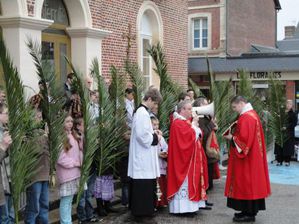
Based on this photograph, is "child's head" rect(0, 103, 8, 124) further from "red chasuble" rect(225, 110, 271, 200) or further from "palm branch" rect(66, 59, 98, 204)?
"red chasuble" rect(225, 110, 271, 200)

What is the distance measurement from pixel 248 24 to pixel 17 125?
1211 inches

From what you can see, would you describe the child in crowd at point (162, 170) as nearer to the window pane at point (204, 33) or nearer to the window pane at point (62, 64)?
the window pane at point (62, 64)

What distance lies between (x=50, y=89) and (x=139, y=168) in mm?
1838

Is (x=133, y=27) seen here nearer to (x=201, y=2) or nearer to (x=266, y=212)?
(x=266, y=212)

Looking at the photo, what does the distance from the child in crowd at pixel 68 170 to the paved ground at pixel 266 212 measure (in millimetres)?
1011

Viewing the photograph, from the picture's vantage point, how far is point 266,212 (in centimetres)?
788

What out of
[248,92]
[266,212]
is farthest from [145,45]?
[266,212]

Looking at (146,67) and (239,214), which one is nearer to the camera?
(239,214)

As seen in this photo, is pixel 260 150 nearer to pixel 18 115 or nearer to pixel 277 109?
pixel 18 115

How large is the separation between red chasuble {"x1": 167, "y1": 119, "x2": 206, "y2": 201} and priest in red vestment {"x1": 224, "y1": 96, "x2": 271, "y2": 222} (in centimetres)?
52

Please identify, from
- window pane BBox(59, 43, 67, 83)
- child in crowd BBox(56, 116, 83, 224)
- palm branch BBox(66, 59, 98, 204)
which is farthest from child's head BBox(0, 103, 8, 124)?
window pane BBox(59, 43, 67, 83)

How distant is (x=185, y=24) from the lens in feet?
53.6

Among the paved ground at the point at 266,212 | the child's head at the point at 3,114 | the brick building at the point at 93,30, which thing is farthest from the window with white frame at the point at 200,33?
the child's head at the point at 3,114

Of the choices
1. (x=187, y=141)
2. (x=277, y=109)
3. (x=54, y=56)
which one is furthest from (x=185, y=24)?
(x=187, y=141)
